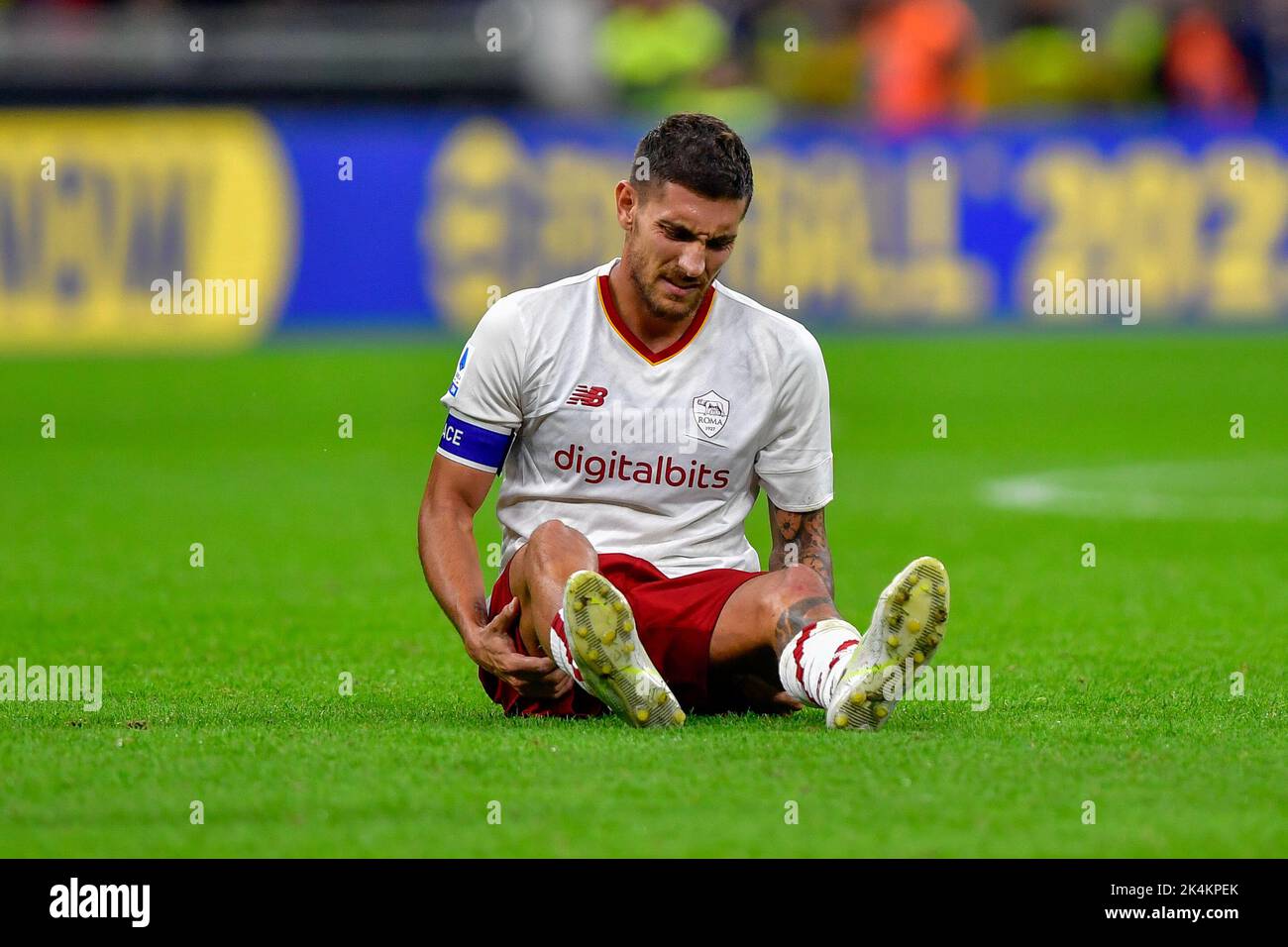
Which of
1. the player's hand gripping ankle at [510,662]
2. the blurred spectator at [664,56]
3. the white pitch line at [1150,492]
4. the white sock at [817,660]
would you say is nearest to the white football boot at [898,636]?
the white sock at [817,660]

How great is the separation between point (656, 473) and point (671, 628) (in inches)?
19.2

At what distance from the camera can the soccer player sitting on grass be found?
5848mm

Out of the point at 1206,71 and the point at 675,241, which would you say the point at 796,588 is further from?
the point at 1206,71

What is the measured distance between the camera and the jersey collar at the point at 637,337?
6.25 meters

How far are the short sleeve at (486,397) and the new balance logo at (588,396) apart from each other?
0.49 feet

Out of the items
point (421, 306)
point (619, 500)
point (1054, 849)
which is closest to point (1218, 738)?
point (1054, 849)

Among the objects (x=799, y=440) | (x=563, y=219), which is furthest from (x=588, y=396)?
(x=563, y=219)

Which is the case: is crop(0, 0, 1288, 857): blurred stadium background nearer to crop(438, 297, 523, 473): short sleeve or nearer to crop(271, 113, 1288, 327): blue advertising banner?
crop(271, 113, 1288, 327): blue advertising banner

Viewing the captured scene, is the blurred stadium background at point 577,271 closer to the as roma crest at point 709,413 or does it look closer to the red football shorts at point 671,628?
the red football shorts at point 671,628

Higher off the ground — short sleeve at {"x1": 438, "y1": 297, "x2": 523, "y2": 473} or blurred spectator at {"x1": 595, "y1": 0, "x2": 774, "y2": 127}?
blurred spectator at {"x1": 595, "y1": 0, "x2": 774, "y2": 127}

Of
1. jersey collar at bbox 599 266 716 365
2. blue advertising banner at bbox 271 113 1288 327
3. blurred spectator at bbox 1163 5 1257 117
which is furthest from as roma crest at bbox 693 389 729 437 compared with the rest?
blurred spectator at bbox 1163 5 1257 117

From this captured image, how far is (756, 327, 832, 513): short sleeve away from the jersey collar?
27cm
